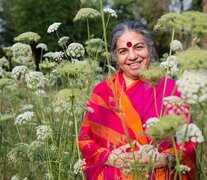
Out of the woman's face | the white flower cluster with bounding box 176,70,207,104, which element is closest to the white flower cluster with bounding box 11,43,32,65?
the woman's face

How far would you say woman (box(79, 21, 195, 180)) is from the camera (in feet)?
9.32

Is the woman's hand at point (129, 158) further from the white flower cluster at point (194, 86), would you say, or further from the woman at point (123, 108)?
the white flower cluster at point (194, 86)

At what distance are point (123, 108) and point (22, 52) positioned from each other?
1126 millimetres

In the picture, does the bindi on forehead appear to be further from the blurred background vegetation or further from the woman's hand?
the blurred background vegetation

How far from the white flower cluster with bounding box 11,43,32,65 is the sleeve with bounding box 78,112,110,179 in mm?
897

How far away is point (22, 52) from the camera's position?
3.69 m

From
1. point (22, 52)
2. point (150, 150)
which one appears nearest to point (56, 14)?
point (22, 52)

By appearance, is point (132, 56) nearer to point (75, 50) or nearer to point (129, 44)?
point (129, 44)

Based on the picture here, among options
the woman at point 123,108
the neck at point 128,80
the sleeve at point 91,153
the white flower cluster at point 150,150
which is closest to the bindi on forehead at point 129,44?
the woman at point 123,108

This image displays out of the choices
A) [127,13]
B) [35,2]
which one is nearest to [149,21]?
[127,13]

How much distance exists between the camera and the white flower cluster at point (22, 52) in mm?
3689

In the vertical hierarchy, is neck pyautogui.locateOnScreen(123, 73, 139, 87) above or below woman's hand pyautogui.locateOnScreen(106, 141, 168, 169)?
above

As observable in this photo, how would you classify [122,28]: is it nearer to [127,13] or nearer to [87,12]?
[87,12]

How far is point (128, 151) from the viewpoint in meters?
2.77
